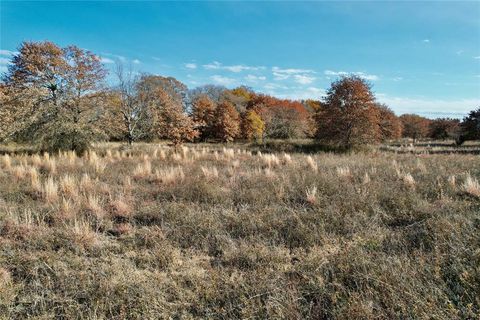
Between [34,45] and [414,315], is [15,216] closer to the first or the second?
[414,315]

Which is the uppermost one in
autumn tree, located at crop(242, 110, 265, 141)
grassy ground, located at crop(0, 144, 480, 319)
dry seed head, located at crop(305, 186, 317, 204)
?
autumn tree, located at crop(242, 110, 265, 141)

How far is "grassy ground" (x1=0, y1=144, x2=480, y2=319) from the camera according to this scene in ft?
9.89

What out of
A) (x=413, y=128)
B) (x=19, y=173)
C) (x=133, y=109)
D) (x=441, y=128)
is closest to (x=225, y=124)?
(x=133, y=109)

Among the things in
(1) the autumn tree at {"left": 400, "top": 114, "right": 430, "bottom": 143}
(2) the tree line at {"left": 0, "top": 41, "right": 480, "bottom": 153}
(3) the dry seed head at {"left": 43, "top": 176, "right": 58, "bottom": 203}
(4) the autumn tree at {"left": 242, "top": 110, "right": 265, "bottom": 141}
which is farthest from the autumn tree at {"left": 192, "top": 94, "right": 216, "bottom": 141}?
(1) the autumn tree at {"left": 400, "top": 114, "right": 430, "bottom": 143}

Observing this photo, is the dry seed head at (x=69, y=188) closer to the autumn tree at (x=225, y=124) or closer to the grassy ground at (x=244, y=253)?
the grassy ground at (x=244, y=253)

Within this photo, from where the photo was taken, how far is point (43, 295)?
3.27m

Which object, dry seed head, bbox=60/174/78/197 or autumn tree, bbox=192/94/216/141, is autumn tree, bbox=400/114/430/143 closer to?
autumn tree, bbox=192/94/216/141

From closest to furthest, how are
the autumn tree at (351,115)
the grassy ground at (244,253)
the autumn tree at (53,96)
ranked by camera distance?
the grassy ground at (244,253)
the autumn tree at (53,96)
the autumn tree at (351,115)

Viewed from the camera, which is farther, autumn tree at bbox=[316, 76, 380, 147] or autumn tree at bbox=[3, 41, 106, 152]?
autumn tree at bbox=[316, 76, 380, 147]

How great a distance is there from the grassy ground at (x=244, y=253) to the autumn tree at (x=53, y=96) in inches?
436

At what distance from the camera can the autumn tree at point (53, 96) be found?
16.4m

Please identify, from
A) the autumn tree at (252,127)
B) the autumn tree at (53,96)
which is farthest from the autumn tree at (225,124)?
the autumn tree at (53,96)

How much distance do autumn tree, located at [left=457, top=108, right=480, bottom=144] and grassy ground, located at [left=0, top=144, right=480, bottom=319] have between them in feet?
166

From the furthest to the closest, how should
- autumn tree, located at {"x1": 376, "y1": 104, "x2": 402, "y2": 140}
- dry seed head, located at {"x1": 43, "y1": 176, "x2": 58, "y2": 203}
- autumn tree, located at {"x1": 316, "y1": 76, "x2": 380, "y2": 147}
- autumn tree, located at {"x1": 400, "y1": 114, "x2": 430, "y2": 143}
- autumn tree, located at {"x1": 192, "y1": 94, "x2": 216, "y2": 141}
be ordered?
autumn tree, located at {"x1": 400, "y1": 114, "x2": 430, "y2": 143}, autumn tree, located at {"x1": 192, "y1": 94, "x2": 216, "y2": 141}, autumn tree, located at {"x1": 376, "y1": 104, "x2": 402, "y2": 140}, autumn tree, located at {"x1": 316, "y1": 76, "x2": 380, "y2": 147}, dry seed head, located at {"x1": 43, "y1": 176, "x2": 58, "y2": 203}
